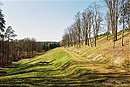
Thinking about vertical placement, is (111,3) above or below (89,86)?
above

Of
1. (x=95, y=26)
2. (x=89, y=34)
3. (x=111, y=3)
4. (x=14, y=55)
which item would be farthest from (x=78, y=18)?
(x=111, y=3)

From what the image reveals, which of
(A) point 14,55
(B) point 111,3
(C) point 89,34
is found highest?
(B) point 111,3

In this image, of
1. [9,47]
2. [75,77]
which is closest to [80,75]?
[75,77]

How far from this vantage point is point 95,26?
83750 mm

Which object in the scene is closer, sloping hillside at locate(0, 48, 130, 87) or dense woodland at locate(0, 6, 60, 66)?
Result: sloping hillside at locate(0, 48, 130, 87)

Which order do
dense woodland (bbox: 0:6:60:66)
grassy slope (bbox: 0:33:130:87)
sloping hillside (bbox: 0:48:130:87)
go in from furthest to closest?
1. dense woodland (bbox: 0:6:60:66)
2. grassy slope (bbox: 0:33:130:87)
3. sloping hillside (bbox: 0:48:130:87)

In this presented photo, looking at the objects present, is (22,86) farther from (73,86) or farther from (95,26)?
(95,26)

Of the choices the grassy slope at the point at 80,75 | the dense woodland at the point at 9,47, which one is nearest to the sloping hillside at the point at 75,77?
the grassy slope at the point at 80,75

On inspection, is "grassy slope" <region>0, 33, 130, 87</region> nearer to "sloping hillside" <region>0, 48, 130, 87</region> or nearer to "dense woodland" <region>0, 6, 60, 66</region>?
"sloping hillside" <region>0, 48, 130, 87</region>

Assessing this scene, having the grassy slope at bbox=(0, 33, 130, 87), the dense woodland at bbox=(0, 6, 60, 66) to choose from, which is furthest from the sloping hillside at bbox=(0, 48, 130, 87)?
the dense woodland at bbox=(0, 6, 60, 66)

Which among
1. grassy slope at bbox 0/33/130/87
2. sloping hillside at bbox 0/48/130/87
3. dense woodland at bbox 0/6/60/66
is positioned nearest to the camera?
sloping hillside at bbox 0/48/130/87

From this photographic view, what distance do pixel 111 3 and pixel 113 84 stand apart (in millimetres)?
41133

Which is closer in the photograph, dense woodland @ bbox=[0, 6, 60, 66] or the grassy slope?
the grassy slope

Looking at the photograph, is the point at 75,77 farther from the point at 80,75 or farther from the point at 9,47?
the point at 9,47
